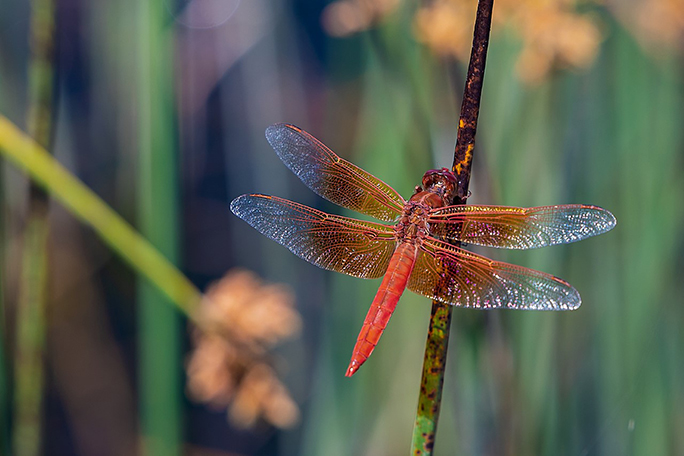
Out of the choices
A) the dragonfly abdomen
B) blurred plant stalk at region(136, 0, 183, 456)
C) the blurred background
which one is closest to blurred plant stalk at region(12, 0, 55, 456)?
the blurred background

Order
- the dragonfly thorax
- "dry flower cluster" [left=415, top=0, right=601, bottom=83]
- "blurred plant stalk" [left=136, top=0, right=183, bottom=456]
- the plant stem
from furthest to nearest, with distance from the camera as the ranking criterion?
"blurred plant stalk" [left=136, top=0, right=183, bottom=456] → "dry flower cluster" [left=415, top=0, right=601, bottom=83] → the dragonfly thorax → the plant stem

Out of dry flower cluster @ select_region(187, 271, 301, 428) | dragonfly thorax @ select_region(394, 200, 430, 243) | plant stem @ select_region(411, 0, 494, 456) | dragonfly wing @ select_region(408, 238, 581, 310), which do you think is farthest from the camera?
dry flower cluster @ select_region(187, 271, 301, 428)

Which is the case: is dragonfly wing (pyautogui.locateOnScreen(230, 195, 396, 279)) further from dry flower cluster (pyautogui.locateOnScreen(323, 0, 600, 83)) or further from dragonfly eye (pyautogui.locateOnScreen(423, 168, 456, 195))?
dry flower cluster (pyautogui.locateOnScreen(323, 0, 600, 83))

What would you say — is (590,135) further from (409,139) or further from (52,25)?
(52,25)

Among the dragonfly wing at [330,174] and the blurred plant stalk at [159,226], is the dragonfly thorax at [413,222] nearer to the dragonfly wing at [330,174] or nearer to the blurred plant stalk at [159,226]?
the dragonfly wing at [330,174]

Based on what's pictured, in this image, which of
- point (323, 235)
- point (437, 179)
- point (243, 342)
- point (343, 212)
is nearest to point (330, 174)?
point (323, 235)

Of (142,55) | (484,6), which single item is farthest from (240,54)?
(484,6)
